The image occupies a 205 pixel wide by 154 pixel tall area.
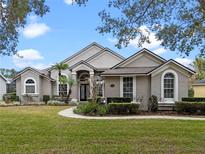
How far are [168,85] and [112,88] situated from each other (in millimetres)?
4420

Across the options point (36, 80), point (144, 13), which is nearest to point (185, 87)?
point (144, 13)

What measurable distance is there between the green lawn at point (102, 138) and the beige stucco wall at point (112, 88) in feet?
38.5

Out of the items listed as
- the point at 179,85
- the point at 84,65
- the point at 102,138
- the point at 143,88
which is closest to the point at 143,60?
the point at 143,88

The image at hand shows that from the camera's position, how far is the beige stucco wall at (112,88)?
30.1 m

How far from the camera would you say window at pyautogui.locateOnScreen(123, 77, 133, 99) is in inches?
1179

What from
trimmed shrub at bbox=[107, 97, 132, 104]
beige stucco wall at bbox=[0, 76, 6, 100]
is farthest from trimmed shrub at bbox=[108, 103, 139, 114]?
beige stucco wall at bbox=[0, 76, 6, 100]

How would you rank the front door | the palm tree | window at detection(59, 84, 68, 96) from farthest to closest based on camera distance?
the front door, window at detection(59, 84, 68, 96), the palm tree

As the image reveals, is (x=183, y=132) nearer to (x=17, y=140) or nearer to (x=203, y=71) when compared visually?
(x=17, y=140)

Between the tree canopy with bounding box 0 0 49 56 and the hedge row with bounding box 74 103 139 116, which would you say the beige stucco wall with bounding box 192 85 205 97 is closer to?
the hedge row with bounding box 74 103 139 116

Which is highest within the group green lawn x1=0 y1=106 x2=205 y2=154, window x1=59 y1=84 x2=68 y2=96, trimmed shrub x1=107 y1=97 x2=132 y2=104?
window x1=59 y1=84 x2=68 y2=96

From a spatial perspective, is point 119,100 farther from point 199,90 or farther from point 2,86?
point 2,86

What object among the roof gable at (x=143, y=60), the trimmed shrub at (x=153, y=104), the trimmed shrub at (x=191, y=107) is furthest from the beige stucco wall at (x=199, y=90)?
the trimmed shrub at (x=191, y=107)

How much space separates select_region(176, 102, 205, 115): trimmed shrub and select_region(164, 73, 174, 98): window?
3250 millimetres

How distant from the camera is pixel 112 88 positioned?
3019cm
